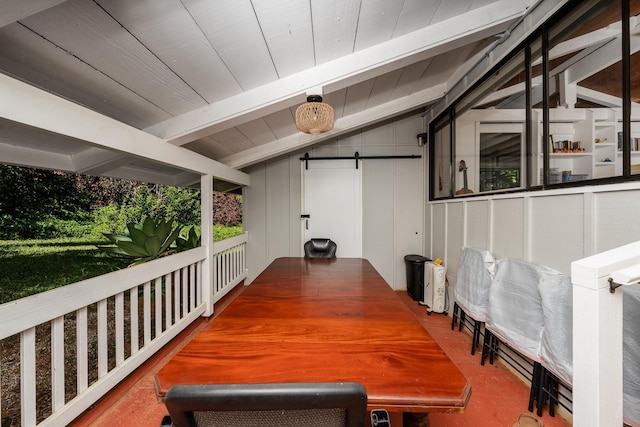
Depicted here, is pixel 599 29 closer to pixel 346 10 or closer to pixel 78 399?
pixel 346 10

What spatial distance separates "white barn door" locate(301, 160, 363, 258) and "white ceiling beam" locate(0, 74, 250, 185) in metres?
2.14

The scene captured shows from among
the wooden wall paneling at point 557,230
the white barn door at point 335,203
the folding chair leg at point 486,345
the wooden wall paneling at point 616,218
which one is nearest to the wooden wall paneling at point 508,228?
the wooden wall paneling at point 557,230

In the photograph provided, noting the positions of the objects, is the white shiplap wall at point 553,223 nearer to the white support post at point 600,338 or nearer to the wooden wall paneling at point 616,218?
the wooden wall paneling at point 616,218

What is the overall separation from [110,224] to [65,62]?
1.96 m

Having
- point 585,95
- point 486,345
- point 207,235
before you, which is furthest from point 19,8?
point 486,345

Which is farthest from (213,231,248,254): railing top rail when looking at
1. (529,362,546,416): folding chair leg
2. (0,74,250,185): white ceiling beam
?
(529,362,546,416): folding chair leg

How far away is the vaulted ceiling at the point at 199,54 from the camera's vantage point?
1071mm

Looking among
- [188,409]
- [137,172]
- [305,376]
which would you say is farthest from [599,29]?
[137,172]

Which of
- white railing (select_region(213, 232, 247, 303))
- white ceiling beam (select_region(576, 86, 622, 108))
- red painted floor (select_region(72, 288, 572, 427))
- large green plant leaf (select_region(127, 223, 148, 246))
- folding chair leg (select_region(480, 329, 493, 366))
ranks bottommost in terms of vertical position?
red painted floor (select_region(72, 288, 572, 427))

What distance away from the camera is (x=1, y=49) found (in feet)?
3.45

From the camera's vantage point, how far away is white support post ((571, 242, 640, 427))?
1.96ft

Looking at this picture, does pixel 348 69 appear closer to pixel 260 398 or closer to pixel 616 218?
pixel 616 218

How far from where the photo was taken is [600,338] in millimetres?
602

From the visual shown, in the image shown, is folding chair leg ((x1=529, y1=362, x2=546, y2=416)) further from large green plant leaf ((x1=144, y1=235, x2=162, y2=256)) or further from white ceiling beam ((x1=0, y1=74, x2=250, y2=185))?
large green plant leaf ((x1=144, y1=235, x2=162, y2=256))
